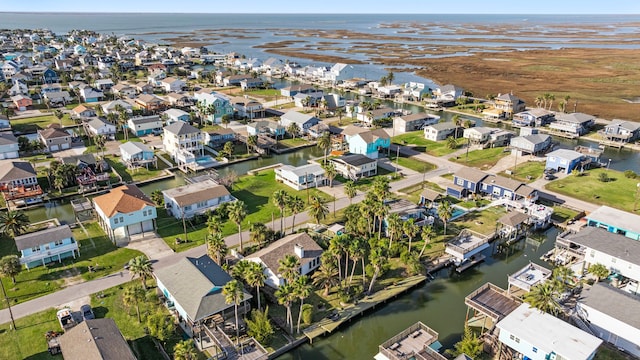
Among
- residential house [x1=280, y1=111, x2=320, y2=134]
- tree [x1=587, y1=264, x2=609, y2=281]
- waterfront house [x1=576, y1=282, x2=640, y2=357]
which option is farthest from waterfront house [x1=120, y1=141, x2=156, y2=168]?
tree [x1=587, y1=264, x2=609, y2=281]

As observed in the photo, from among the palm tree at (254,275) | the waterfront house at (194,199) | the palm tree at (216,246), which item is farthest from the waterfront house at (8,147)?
the palm tree at (254,275)

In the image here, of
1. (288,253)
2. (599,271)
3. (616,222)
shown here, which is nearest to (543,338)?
(599,271)

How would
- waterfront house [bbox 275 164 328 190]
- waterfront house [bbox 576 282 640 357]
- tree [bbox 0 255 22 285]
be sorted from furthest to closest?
waterfront house [bbox 275 164 328 190], tree [bbox 0 255 22 285], waterfront house [bbox 576 282 640 357]

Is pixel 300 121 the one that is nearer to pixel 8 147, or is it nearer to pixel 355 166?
pixel 355 166

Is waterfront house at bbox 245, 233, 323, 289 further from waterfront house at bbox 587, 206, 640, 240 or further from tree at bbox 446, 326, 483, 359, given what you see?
waterfront house at bbox 587, 206, 640, 240

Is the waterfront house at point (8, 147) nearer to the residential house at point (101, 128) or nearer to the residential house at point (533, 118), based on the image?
the residential house at point (101, 128)

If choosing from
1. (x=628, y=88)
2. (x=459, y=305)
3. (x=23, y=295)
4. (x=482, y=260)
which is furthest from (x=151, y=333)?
(x=628, y=88)
